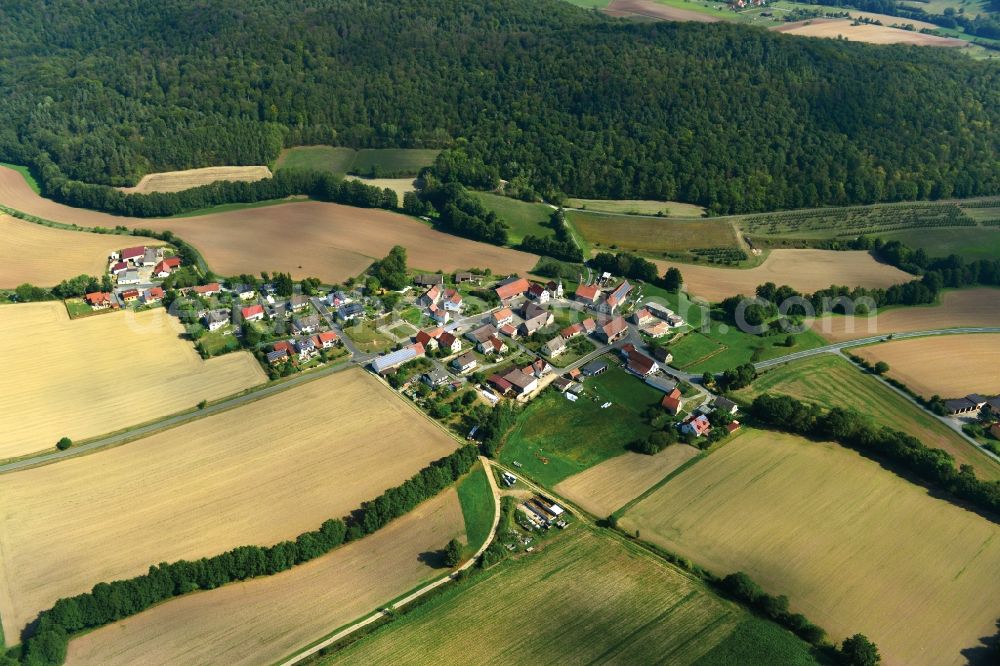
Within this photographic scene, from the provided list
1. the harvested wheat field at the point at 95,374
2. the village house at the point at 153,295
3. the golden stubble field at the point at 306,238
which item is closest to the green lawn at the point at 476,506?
the harvested wheat field at the point at 95,374

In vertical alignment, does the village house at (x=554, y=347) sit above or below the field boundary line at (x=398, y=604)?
above

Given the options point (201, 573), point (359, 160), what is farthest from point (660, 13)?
point (201, 573)

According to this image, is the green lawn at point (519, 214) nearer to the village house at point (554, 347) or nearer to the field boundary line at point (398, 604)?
the village house at point (554, 347)

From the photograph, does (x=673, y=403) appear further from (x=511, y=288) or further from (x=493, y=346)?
(x=511, y=288)


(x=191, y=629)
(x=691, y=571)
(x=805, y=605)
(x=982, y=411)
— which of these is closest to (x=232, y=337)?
(x=191, y=629)

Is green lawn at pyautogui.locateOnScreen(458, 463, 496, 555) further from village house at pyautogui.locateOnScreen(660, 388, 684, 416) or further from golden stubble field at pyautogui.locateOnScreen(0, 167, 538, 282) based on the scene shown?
golden stubble field at pyautogui.locateOnScreen(0, 167, 538, 282)

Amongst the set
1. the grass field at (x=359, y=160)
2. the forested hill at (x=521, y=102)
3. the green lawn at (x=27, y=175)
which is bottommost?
the green lawn at (x=27, y=175)

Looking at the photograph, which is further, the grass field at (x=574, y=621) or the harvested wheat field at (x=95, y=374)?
the harvested wheat field at (x=95, y=374)

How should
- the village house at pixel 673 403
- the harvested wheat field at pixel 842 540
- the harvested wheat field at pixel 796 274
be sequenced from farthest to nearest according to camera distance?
the harvested wheat field at pixel 796 274, the village house at pixel 673 403, the harvested wheat field at pixel 842 540
